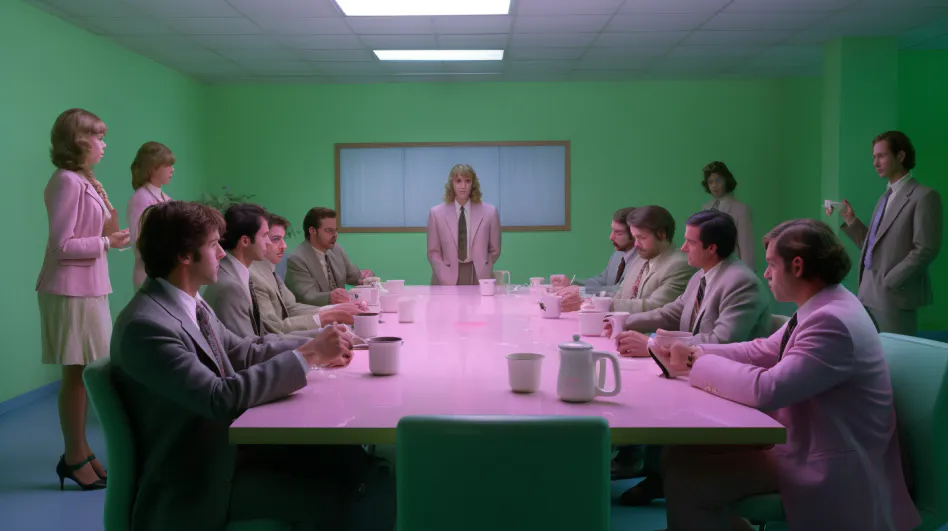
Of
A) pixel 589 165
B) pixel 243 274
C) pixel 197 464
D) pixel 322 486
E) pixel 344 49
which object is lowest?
pixel 322 486

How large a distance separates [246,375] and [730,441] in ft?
3.45

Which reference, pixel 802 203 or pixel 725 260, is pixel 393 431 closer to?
pixel 725 260

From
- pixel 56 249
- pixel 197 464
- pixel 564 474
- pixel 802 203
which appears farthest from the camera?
pixel 802 203

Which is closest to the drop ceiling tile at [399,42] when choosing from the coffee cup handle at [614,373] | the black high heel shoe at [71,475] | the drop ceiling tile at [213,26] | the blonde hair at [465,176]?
the drop ceiling tile at [213,26]

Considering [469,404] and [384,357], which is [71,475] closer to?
[384,357]

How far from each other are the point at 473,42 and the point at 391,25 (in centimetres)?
84

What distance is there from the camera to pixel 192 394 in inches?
60.7

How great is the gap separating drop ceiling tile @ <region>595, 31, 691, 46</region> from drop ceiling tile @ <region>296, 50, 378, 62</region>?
2007 mm

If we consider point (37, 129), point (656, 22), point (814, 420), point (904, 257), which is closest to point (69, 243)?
point (37, 129)

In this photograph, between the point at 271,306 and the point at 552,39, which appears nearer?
the point at 271,306

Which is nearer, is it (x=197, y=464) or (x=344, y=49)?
(x=197, y=464)

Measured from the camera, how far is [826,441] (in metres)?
1.66

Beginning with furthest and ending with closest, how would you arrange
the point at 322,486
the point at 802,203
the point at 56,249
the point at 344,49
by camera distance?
the point at 802,203, the point at 344,49, the point at 56,249, the point at 322,486

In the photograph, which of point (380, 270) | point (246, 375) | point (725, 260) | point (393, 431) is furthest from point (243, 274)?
point (380, 270)
